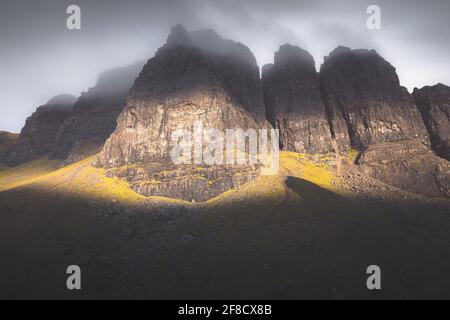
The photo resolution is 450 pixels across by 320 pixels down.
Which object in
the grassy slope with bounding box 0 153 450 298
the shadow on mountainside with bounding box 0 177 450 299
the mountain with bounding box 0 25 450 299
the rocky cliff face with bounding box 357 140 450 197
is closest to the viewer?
the shadow on mountainside with bounding box 0 177 450 299

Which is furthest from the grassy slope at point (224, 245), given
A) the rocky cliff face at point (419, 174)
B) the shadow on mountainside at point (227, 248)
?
the rocky cliff face at point (419, 174)

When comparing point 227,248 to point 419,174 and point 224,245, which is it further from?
point 419,174

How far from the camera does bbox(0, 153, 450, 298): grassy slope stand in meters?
123

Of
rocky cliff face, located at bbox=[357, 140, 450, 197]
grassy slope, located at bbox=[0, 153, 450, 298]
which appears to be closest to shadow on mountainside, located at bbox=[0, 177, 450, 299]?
grassy slope, located at bbox=[0, 153, 450, 298]

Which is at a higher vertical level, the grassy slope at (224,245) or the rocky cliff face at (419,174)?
the rocky cliff face at (419,174)

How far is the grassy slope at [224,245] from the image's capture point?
123 meters

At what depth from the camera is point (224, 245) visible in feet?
476

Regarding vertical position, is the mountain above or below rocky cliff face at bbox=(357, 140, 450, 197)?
below

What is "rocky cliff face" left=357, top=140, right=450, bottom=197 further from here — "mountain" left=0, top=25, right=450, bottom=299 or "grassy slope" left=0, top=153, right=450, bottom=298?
"grassy slope" left=0, top=153, right=450, bottom=298

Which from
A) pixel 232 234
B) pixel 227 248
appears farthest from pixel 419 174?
pixel 227 248

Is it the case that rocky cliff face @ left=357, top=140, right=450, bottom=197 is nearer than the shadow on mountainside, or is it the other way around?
the shadow on mountainside

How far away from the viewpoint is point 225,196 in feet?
592

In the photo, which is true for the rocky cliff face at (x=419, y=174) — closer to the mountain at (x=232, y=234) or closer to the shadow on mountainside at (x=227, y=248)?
the mountain at (x=232, y=234)
